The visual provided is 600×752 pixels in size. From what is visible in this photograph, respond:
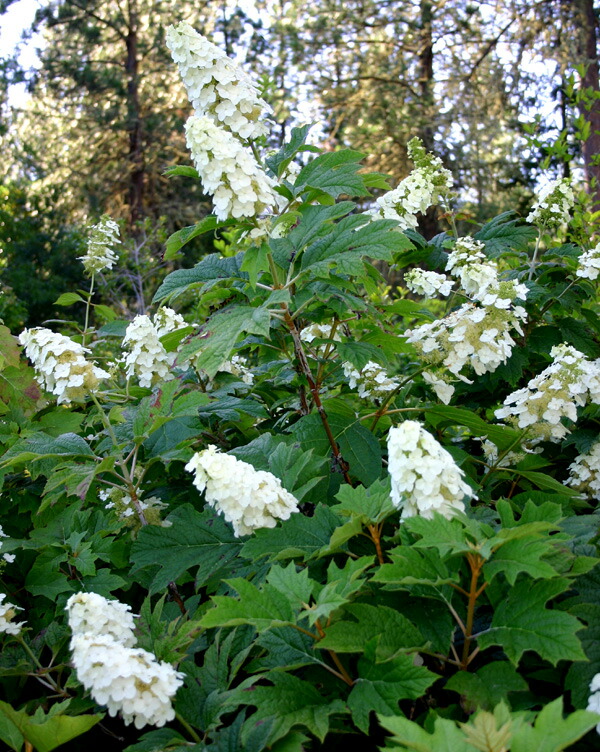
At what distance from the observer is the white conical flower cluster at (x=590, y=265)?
2.58 m

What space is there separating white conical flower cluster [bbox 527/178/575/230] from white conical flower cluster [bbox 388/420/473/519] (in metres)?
1.80

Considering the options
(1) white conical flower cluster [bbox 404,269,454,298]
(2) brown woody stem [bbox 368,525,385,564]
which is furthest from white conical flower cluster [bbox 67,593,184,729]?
(1) white conical flower cluster [bbox 404,269,454,298]

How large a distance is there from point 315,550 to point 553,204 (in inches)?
75.7

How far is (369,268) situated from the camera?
2482 millimetres

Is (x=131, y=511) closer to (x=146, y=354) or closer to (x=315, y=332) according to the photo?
(x=146, y=354)

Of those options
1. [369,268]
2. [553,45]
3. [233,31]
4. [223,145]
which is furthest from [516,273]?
[233,31]

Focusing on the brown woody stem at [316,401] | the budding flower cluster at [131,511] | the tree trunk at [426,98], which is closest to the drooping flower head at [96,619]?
the budding flower cluster at [131,511]

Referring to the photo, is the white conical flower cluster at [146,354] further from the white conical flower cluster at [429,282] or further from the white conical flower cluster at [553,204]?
the white conical flower cluster at [553,204]

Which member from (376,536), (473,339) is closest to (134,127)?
(473,339)

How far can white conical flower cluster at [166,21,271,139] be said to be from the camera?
2062 millimetres

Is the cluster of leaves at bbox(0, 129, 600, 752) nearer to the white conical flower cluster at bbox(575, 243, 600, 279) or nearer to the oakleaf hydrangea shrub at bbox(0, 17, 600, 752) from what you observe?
the oakleaf hydrangea shrub at bbox(0, 17, 600, 752)

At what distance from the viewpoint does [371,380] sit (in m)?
2.57

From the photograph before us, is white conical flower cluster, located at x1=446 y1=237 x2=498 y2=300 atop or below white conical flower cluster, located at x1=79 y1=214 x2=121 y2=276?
atop

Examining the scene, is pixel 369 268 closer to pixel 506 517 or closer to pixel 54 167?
pixel 506 517
